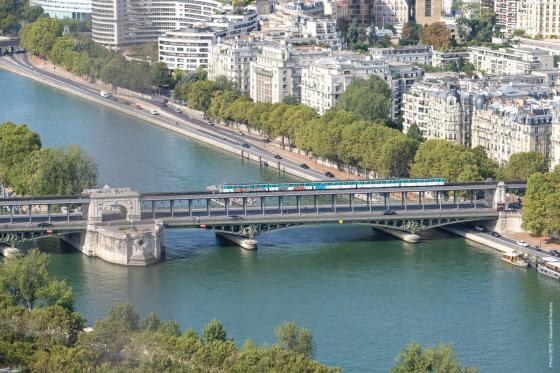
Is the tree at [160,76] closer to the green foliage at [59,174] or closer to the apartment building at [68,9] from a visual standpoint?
the apartment building at [68,9]

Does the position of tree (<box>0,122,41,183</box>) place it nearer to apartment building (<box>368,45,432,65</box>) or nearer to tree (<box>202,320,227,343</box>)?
tree (<box>202,320,227,343</box>)

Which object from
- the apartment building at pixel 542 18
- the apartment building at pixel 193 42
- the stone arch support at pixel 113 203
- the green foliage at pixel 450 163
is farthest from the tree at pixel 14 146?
the apartment building at pixel 542 18

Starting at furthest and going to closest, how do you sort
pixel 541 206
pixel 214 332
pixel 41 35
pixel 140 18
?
pixel 140 18, pixel 41 35, pixel 541 206, pixel 214 332

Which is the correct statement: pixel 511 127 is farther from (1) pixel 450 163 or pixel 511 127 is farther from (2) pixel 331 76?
(2) pixel 331 76


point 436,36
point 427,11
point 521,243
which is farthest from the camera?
point 427,11

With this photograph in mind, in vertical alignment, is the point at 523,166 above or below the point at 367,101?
below

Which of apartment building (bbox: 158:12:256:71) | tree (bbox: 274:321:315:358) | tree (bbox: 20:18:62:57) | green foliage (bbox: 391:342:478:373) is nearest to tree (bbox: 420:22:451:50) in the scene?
apartment building (bbox: 158:12:256:71)

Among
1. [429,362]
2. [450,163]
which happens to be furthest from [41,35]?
[429,362]

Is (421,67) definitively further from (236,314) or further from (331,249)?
(236,314)
